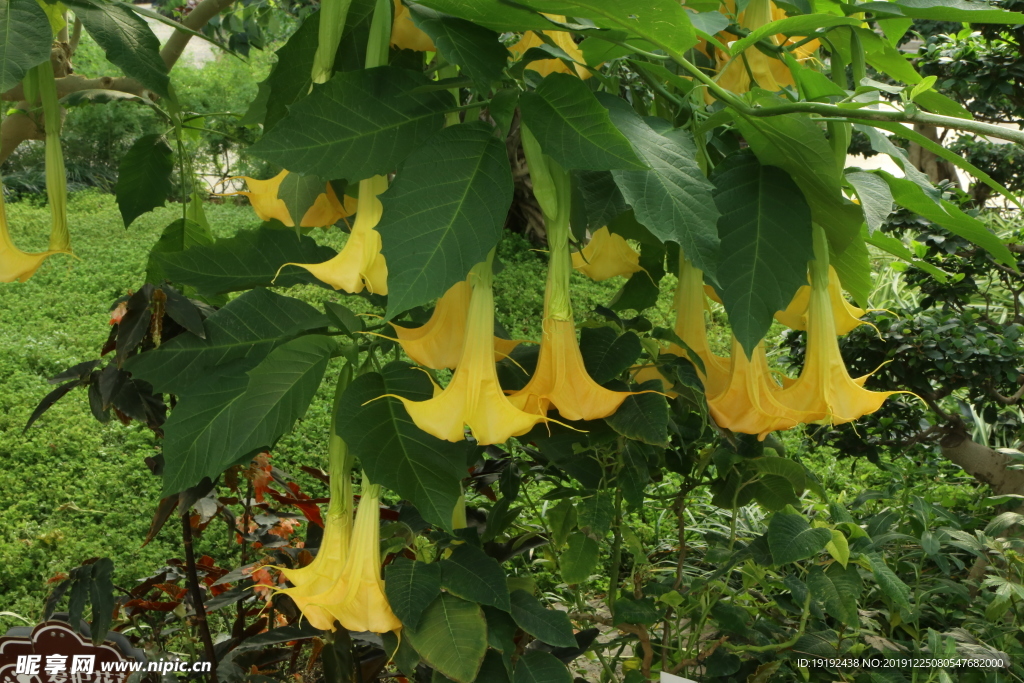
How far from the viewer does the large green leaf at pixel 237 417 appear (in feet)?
1.93

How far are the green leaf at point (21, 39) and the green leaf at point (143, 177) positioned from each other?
1.16 feet

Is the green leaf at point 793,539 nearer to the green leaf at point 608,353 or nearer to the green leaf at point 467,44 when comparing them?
the green leaf at point 608,353

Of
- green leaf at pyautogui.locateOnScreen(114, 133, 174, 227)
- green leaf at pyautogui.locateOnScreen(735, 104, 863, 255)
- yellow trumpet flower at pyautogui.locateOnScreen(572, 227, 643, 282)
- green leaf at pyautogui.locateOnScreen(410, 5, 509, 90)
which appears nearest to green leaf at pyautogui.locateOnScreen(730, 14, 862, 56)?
green leaf at pyautogui.locateOnScreen(735, 104, 863, 255)

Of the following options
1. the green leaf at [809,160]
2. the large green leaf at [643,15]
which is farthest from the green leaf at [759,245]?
the large green leaf at [643,15]

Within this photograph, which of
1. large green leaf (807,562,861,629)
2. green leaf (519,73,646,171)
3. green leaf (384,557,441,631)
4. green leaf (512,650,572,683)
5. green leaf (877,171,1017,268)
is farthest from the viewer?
large green leaf (807,562,861,629)

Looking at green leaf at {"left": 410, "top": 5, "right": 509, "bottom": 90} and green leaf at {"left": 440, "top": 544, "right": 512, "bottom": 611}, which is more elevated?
green leaf at {"left": 410, "top": 5, "right": 509, "bottom": 90}

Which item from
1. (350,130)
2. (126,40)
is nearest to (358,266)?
(350,130)

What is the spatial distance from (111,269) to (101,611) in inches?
109

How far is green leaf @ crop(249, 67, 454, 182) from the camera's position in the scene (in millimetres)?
446

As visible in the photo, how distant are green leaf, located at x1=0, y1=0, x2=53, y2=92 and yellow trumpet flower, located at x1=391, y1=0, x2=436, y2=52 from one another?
21cm

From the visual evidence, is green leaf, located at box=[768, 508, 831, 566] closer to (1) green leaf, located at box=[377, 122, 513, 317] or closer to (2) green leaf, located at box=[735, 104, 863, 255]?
(2) green leaf, located at box=[735, 104, 863, 255]

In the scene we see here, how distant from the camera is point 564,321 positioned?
504mm

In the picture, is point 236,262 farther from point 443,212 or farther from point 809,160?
point 809,160

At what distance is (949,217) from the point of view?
20.4 inches
